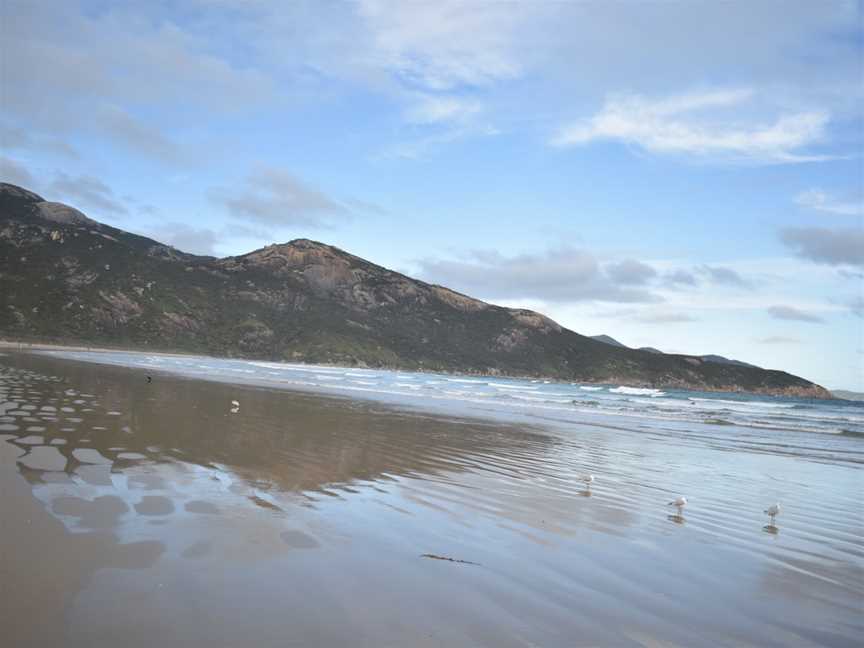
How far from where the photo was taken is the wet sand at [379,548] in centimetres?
351

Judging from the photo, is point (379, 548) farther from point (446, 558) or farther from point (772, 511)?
point (772, 511)

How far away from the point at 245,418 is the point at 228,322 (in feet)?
282

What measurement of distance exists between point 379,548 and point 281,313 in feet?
352

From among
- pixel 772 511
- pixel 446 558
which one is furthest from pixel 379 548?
pixel 772 511

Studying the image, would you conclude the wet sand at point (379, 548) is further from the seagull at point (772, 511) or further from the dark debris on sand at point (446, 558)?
the seagull at point (772, 511)

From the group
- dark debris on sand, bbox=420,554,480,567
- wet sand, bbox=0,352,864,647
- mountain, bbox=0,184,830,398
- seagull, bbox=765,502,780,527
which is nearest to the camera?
wet sand, bbox=0,352,864,647

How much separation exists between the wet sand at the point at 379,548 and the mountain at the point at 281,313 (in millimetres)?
71631

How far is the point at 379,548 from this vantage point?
5172 millimetres

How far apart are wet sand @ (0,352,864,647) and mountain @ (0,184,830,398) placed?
71.6 m

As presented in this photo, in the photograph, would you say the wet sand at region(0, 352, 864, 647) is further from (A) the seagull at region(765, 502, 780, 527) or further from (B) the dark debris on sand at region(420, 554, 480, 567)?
(A) the seagull at region(765, 502, 780, 527)

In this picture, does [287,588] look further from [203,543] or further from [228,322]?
[228,322]

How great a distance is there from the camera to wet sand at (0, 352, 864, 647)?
3.51 meters

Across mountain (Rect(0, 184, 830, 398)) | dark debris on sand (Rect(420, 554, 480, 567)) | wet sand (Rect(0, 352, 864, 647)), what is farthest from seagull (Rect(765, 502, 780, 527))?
mountain (Rect(0, 184, 830, 398))

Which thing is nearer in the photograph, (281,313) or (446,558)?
(446,558)
